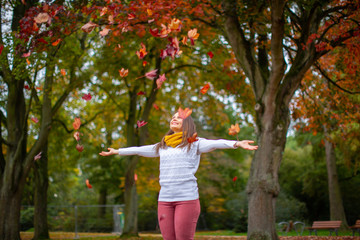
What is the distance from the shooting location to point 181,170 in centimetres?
411

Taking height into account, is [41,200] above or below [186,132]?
below

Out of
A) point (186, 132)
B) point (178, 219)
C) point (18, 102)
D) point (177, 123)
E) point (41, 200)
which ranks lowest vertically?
point (41, 200)

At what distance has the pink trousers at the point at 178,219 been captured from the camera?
389 cm

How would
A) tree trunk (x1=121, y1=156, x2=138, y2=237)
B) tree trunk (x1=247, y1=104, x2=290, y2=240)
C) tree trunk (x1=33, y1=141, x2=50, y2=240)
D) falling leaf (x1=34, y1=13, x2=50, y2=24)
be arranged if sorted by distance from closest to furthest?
falling leaf (x1=34, y1=13, x2=50, y2=24)
tree trunk (x1=247, y1=104, x2=290, y2=240)
tree trunk (x1=121, y1=156, x2=138, y2=237)
tree trunk (x1=33, y1=141, x2=50, y2=240)

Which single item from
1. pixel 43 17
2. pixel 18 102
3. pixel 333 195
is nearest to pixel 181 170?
pixel 43 17

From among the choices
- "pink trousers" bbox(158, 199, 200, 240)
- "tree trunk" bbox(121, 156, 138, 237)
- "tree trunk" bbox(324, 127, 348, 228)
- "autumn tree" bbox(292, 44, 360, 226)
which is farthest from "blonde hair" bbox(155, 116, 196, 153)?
"tree trunk" bbox(324, 127, 348, 228)

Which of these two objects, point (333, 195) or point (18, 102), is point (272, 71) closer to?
point (18, 102)

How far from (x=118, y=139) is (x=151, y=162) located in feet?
9.63

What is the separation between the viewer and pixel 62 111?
2062cm

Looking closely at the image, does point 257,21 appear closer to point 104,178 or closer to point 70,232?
point 70,232

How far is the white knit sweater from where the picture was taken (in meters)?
4.01

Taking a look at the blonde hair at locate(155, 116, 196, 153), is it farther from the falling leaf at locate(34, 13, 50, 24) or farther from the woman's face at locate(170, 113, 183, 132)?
the falling leaf at locate(34, 13, 50, 24)

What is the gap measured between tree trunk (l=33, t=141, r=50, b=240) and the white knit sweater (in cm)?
1338

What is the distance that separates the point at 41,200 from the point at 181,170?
14307mm
